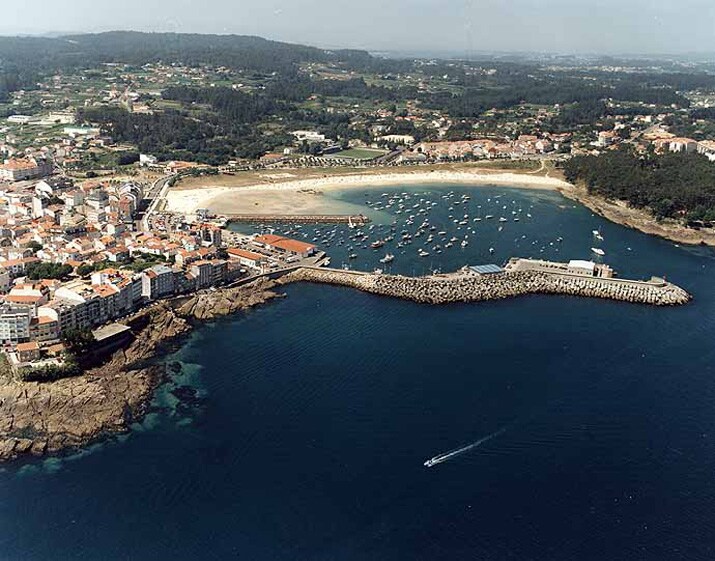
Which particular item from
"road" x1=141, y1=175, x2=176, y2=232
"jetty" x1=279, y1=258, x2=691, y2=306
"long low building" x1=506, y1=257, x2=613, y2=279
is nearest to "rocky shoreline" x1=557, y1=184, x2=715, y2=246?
"long low building" x1=506, y1=257, x2=613, y2=279

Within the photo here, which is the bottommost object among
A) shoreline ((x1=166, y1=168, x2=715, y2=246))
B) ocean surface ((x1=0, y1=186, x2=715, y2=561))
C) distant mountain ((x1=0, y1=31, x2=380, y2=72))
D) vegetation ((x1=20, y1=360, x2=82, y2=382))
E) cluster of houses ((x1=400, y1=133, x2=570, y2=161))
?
ocean surface ((x1=0, y1=186, x2=715, y2=561))

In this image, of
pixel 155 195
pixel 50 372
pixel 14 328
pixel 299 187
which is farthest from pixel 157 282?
pixel 299 187

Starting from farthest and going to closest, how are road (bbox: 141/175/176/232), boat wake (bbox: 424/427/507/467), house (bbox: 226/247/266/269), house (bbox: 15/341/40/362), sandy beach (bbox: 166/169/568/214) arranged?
sandy beach (bbox: 166/169/568/214)
road (bbox: 141/175/176/232)
house (bbox: 226/247/266/269)
house (bbox: 15/341/40/362)
boat wake (bbox: 424/427/507/467)

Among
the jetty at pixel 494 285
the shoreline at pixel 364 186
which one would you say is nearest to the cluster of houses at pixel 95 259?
the jetty at pixel 494 285

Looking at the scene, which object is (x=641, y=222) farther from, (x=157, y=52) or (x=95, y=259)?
(x=157, y=52)

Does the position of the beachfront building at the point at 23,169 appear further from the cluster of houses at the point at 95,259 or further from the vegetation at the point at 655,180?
the vegetation at the point at 655,180

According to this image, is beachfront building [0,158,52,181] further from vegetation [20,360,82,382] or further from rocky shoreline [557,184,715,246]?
rocky shoreline [557,184,715,246]
